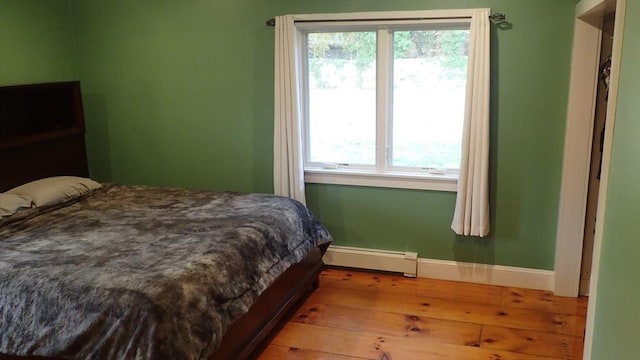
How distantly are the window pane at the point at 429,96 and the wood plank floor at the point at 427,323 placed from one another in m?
0.91

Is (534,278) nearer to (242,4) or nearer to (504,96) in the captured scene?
(504,96)

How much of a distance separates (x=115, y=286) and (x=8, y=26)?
2.48 m

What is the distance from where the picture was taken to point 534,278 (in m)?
3.75

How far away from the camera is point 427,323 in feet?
10.8

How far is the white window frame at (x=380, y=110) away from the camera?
11.6ft

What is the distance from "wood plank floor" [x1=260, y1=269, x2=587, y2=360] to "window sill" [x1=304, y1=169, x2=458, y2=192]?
688mm

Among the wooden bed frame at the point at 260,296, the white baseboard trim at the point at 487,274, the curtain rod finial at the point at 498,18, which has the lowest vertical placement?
the white baseboard trim at the point at 487,274

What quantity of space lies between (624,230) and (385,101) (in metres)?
2.03

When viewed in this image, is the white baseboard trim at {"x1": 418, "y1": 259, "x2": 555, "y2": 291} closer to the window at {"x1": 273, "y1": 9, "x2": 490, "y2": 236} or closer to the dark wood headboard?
the window at {"x1": 273, "y1": 9, "x2": 490, "y2": 236}

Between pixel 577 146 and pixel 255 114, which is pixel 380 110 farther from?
pixel 577 146

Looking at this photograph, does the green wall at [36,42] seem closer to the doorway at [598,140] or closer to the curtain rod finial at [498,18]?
the curtain rod finial at [498,18]

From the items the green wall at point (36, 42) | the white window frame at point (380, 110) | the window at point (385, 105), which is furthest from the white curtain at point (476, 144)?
Result: the green wall at point (36, 42)

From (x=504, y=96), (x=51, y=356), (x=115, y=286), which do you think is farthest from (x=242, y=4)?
(x=51, y=356)

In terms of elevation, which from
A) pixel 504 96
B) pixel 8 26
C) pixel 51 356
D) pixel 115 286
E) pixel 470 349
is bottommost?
pixel 470 349
